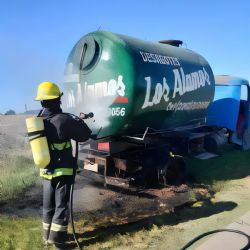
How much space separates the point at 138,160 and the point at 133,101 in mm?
1505

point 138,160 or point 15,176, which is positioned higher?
point 138,160

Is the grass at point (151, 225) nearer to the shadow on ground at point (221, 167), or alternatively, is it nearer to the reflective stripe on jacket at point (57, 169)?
the shadow on ground at point (221, 167)

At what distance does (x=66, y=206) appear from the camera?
15.9ft

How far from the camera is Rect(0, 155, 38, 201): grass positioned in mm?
7157

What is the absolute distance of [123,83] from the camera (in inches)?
265

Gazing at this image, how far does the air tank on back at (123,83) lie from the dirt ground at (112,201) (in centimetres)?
124

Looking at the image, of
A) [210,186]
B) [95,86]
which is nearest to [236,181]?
[210,186]

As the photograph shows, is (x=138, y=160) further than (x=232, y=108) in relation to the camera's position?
No

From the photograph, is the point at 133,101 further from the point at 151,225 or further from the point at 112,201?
the point at 151,225

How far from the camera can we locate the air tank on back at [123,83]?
6.75 m

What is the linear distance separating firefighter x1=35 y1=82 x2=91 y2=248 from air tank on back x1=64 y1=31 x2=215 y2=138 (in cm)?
199

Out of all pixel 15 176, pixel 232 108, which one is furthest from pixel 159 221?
pixel 232 108

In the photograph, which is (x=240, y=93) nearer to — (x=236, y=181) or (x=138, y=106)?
(x=236, y=181)

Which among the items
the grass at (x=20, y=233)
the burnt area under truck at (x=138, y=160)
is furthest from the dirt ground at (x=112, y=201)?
the grass at (x=20, y=233)
